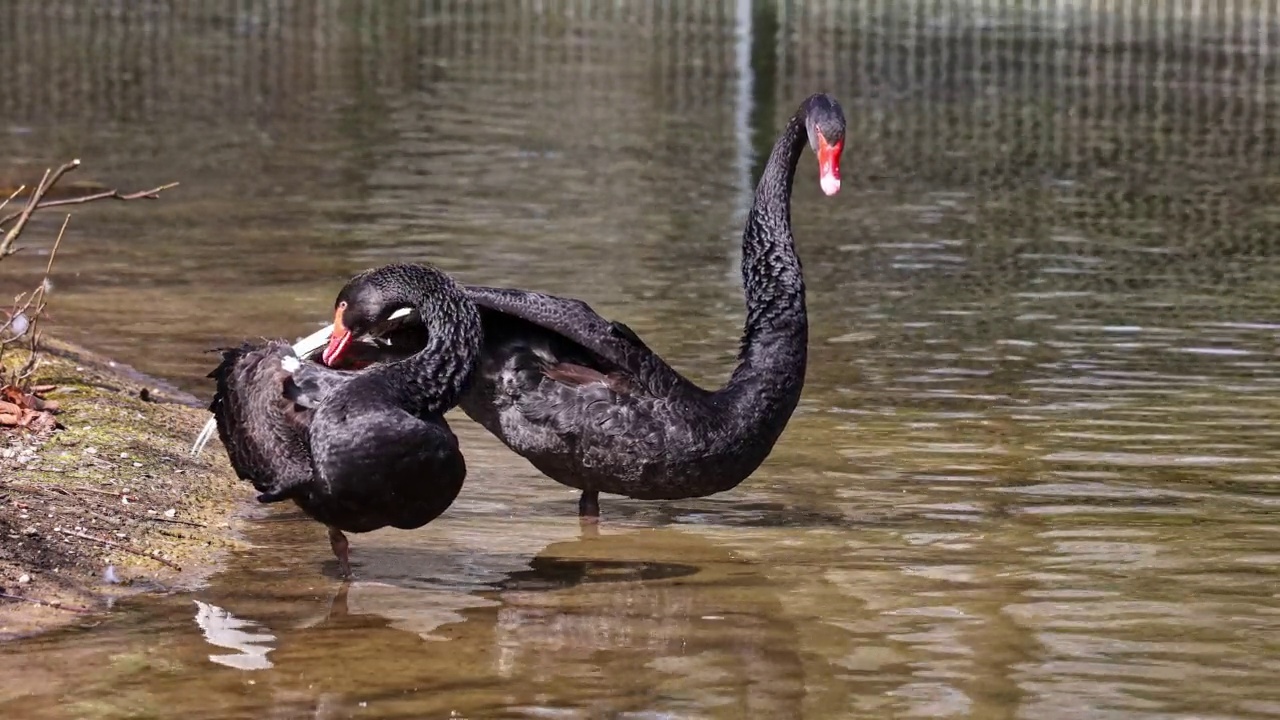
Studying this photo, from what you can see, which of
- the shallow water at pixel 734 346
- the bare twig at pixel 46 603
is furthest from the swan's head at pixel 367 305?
the bare twig at pixel 46 603

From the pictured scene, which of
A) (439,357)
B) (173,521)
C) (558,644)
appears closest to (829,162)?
(439,357)

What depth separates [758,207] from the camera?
7969 mm

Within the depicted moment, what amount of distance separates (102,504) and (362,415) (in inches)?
50.2

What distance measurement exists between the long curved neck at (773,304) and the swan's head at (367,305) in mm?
1219

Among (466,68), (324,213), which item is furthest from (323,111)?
(324,213)

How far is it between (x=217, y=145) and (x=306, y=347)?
36.0 ft

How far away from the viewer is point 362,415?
6305mm

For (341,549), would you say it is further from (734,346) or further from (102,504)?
(734,346)

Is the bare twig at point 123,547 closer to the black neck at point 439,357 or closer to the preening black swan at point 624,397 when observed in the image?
the black neck at point 439,357

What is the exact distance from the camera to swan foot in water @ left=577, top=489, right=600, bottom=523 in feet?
25.0

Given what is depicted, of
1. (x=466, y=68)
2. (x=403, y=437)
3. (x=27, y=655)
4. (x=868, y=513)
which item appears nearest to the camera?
(x=27, y=655)

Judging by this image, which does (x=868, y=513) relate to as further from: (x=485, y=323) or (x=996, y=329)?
(x=996, y=329)

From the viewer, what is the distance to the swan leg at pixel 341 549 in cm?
673

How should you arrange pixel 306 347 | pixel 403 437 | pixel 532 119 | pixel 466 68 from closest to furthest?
pixel 403 437
pixel 306 347
pixel 532 119
pixel 466 68
